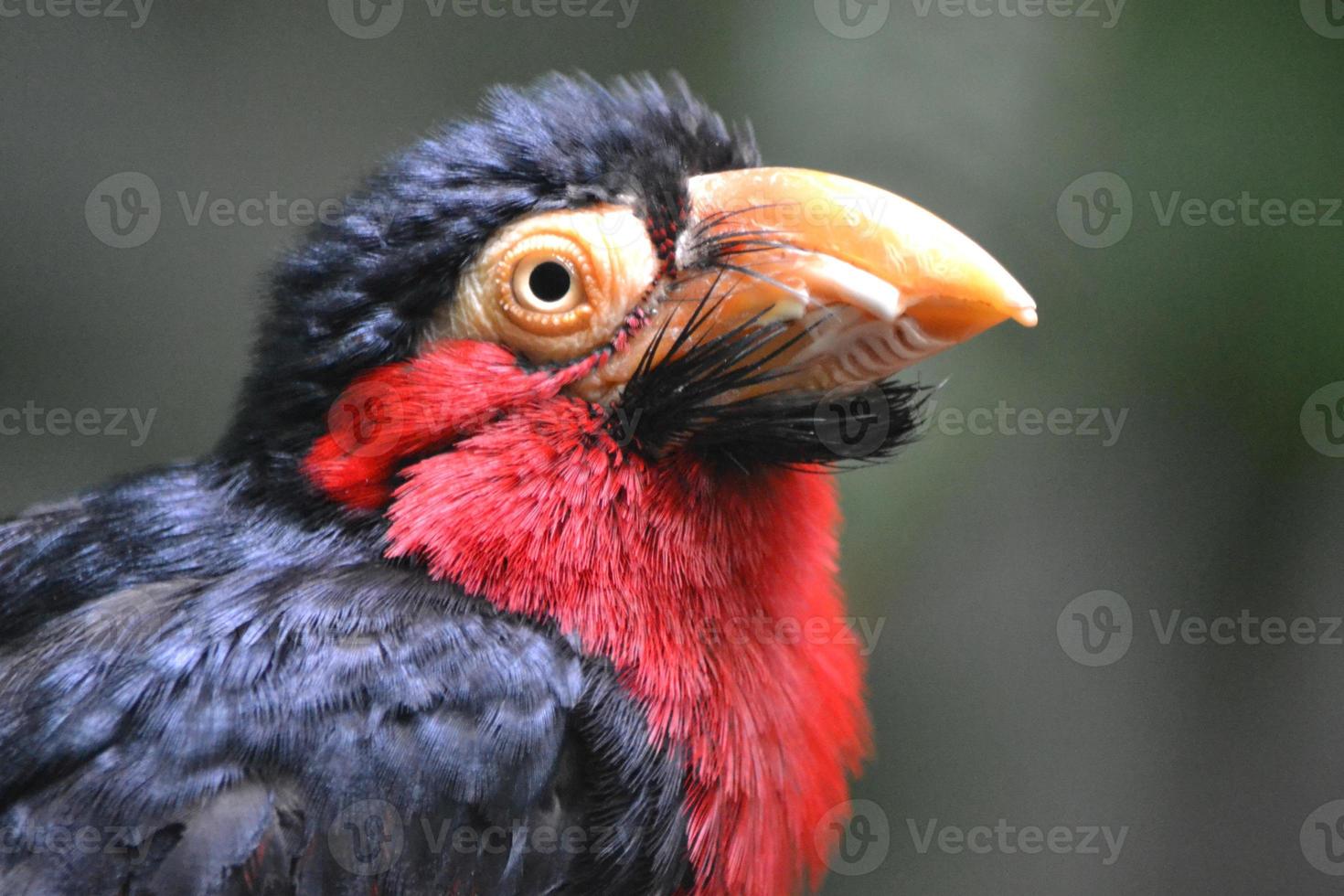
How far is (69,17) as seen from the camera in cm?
520

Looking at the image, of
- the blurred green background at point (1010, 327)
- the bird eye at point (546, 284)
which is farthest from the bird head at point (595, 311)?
the blurred green background at point (1010, 327)

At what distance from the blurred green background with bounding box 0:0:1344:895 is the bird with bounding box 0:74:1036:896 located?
2.13 meters

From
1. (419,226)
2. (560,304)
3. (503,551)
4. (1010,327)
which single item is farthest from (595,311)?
(1010,327)

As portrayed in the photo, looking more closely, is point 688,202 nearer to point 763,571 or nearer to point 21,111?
point 763,571

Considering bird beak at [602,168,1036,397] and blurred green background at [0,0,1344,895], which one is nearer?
bird beak at [602,168,1036,397]

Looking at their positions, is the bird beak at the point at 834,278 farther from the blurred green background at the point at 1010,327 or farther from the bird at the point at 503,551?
the blurred green background at the point at 1010,327

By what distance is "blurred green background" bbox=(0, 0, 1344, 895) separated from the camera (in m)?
4.24

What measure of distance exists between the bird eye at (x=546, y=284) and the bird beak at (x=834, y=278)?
186mm

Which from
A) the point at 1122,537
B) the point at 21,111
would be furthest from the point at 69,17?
the point at 1122,537

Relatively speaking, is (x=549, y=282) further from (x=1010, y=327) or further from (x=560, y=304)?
(x=1010, y=327)

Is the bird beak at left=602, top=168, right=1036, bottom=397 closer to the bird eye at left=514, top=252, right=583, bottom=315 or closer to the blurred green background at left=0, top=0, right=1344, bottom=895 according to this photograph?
the bird eye at left=514, top=252, right=583, bottom=315

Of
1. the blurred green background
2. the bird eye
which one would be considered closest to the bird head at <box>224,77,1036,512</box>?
the bird eye

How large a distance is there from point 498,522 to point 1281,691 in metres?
4.00

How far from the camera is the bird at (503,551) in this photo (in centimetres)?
184
